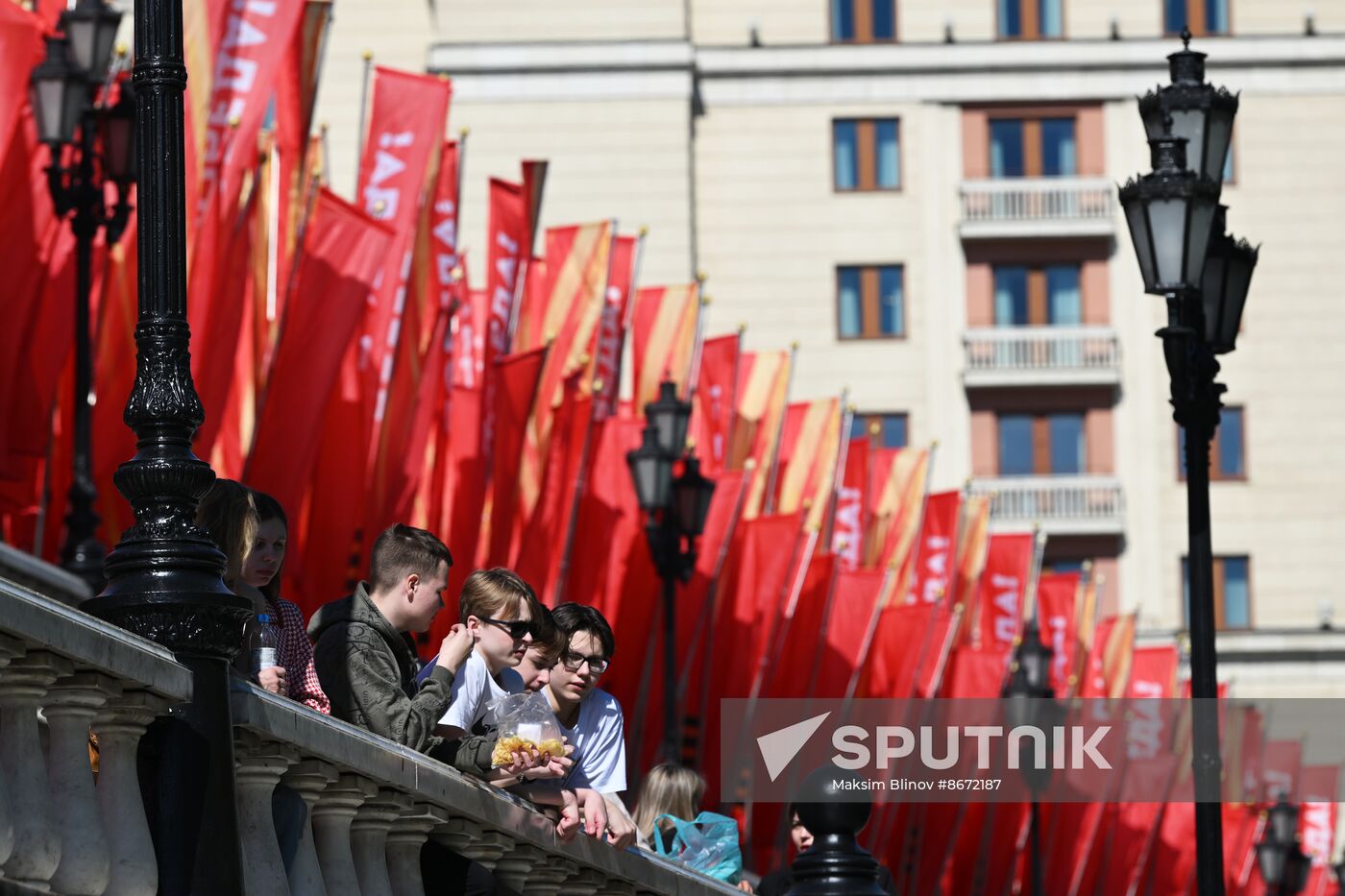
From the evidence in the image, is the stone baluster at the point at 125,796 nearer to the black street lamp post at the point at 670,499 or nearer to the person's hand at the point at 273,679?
the person's hand at the point at 273,679

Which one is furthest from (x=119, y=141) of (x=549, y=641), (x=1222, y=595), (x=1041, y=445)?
(x=1222, y=595)

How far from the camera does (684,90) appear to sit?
51.1m

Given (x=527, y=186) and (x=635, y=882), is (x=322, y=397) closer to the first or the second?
(x=527, y=186)

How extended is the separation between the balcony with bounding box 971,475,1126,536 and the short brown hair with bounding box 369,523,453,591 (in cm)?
4337

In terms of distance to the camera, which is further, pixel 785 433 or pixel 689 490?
pixel 785 433

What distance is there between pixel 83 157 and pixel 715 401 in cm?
1725

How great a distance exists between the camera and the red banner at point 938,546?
38.4 meters

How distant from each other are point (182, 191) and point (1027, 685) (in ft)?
83.2

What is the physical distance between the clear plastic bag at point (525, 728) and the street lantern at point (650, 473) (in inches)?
505

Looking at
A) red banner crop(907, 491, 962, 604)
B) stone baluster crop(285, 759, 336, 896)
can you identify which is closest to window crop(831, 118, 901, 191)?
red banner crop(907, 491, 962, 604)

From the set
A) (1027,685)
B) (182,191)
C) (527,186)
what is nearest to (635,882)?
(182,191)

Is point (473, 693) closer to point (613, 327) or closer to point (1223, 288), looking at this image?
point (1223, 288)

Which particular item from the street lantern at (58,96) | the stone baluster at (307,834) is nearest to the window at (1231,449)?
the street lantern at (58,96)

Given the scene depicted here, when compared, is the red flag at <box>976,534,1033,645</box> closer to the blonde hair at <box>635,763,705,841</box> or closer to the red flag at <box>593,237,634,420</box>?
the red flag at <box>593,237,634,420</box>
